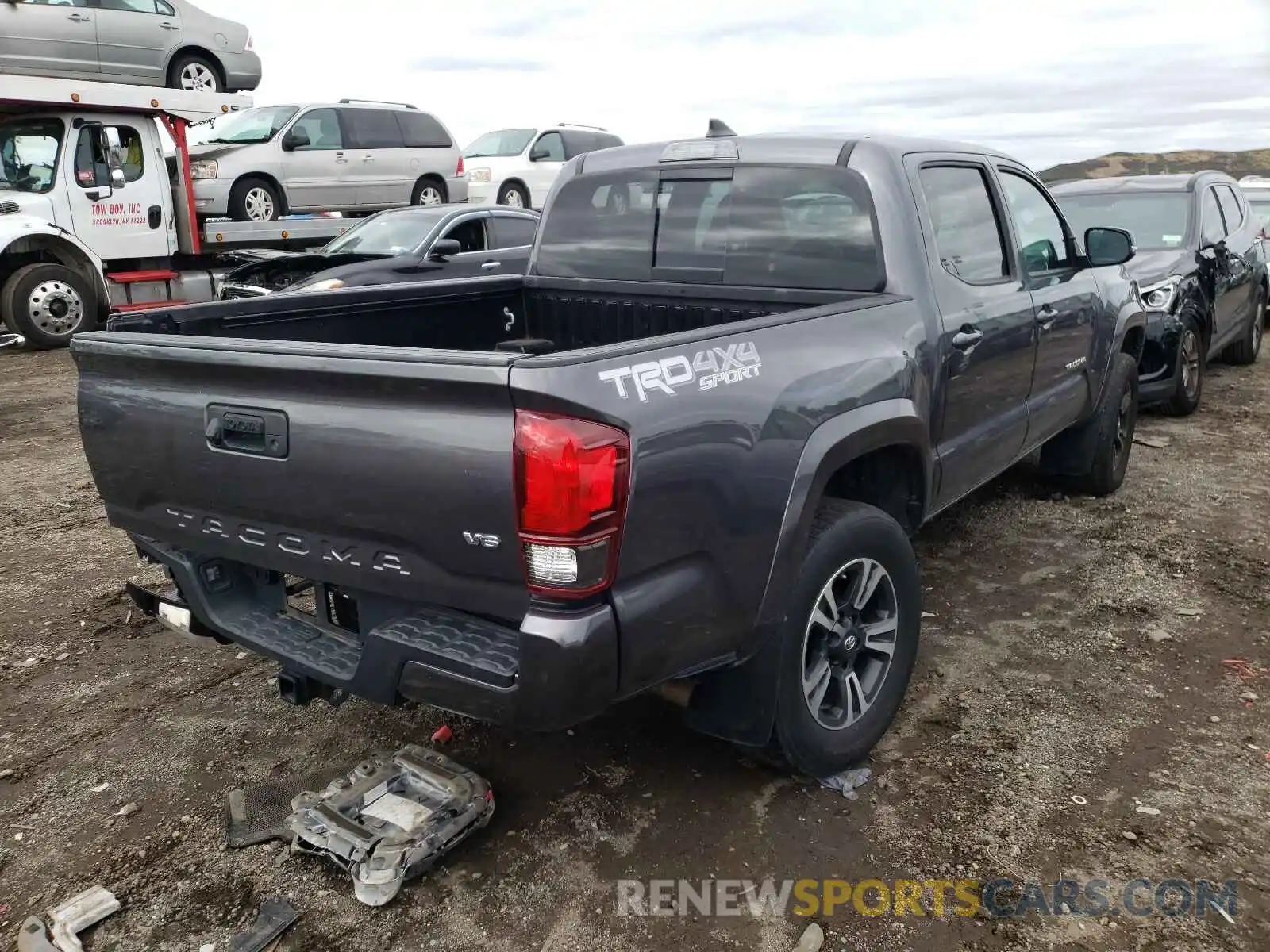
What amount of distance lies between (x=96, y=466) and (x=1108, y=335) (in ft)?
15.8

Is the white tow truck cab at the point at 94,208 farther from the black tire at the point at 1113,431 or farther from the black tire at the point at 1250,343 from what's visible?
the black tire at the point at 1250,343

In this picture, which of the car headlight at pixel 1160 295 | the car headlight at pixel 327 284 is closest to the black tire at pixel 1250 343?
Result: the car headlight at pixel 1160 295

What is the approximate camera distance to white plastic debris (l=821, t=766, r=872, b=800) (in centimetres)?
310

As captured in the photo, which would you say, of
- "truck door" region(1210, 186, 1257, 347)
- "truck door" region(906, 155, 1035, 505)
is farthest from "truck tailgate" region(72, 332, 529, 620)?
"truck door" region(1210, 186, 1257, 347)

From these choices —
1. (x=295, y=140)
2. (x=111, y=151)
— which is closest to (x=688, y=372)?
(x=111, y=151)

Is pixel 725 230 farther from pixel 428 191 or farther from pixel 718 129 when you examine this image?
pixel 428 191

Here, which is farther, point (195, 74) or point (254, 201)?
point (254, 201)

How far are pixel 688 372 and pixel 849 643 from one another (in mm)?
1148

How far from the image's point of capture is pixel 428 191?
1560 cm

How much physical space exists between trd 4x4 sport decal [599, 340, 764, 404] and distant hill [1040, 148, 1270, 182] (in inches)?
131

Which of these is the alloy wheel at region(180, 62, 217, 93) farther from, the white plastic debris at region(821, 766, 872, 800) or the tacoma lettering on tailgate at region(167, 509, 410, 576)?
the white plastic debris at region(821, 766, 872, 800)

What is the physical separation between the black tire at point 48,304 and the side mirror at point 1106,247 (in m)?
10.6

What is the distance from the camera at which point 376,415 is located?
7.83ft

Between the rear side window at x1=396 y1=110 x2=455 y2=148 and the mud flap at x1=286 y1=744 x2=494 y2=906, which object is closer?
the mud flap at x1=286 y1=744 x2=494 y2=906
